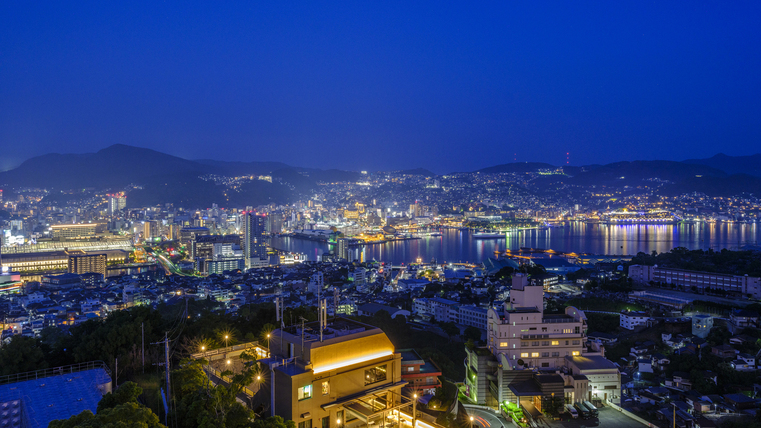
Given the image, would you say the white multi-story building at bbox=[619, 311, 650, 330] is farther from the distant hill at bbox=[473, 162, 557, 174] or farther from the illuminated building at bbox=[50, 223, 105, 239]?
the distant hill at bbox=[473, 162, 557, 174]

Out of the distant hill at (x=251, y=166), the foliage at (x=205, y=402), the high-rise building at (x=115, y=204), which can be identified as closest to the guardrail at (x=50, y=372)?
the foliage at (x=205, y=402)

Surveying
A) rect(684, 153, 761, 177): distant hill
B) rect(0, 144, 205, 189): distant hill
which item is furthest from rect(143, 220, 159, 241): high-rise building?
rect(684, 153, 761, 177): distant hill

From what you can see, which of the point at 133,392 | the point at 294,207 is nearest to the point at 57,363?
the point at 133,392

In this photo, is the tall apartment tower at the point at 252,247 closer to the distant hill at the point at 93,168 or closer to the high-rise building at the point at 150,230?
the high-rise building at the point at 150,230

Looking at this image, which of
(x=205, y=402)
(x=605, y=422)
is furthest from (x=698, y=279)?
(x=205, y=402)

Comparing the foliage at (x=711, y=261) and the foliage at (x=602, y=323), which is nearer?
the foliage at (x=602, y=323)

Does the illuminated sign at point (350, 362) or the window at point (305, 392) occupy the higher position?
the illuminated sign at point (350, 362)

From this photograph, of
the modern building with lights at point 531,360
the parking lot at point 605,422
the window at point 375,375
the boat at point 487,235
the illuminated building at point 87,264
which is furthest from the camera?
the boat at point 487,235
